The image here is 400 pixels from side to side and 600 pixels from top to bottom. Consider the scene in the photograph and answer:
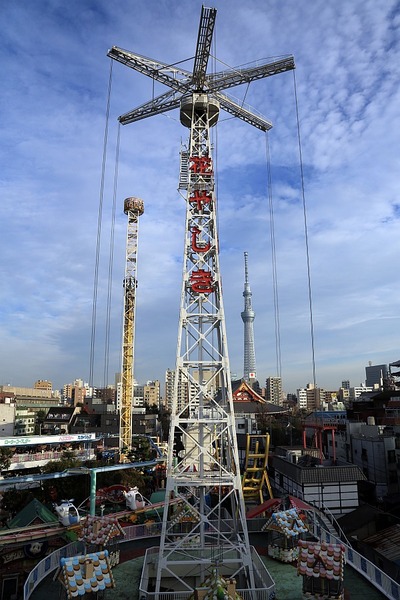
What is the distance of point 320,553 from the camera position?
46.9 ft

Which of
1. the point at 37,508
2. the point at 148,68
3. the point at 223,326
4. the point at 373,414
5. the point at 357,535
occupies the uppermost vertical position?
the point at 148,68

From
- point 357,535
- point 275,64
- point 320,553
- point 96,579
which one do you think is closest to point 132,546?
point 96,579

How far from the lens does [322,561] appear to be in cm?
1413

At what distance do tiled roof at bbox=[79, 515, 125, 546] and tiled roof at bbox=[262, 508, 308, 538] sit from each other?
291 inches

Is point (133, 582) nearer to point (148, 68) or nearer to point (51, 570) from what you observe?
point (51, 570)

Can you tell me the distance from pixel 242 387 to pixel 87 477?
160 feet

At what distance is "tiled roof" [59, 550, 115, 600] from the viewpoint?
13531 millimetres

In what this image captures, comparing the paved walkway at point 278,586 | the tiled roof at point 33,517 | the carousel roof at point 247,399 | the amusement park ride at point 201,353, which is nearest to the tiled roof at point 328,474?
the amusement park ride at point 201,353

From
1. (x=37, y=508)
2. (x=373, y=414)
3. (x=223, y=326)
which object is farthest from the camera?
(x=373, y=414)

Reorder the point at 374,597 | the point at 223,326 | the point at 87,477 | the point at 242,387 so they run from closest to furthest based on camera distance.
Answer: the point at 374,597 → the point at 223,326 → the point at 87,477 → the point at 242,387

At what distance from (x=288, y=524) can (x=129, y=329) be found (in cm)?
4914

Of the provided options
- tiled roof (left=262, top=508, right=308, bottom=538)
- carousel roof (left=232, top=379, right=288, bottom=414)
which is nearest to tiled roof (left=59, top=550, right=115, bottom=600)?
tiled roof (left=262, top=508, right=308, bottom=538)

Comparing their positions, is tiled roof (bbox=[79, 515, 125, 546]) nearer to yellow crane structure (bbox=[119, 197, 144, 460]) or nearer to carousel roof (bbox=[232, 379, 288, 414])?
yellow crane structure (bbox=[119, 197, 144, 460])

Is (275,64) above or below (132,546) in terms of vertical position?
above
